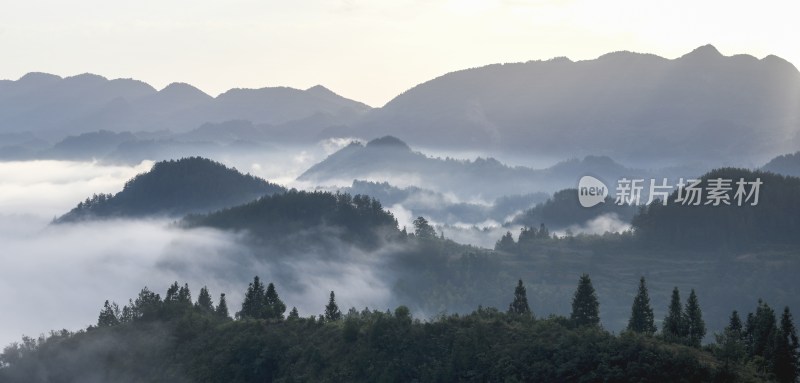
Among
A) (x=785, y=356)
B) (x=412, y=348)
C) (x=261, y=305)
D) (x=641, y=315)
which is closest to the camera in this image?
(x=785, y=356)

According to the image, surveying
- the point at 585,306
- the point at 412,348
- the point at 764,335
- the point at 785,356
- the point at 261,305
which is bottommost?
the point at 412,348

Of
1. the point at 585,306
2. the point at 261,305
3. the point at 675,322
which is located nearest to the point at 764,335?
the point at 675,322

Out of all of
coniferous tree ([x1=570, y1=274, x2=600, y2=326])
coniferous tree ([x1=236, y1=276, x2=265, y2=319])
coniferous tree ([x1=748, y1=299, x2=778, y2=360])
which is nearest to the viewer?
coniferous tree ([x1=748, y1=299, x2=778, y2=360])

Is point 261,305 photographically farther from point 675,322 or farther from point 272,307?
point 675,322

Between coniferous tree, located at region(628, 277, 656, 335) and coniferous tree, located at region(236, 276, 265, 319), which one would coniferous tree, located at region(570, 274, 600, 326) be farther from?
coniferous tree, located at region(236, 276, 265, 319)

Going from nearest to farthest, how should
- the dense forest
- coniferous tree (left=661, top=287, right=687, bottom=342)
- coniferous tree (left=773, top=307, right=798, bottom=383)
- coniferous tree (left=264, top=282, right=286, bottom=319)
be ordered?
the dense forest → coniferous tree (left=773, top=307, right=798, bottom=383) → coniferous tree (left=661, top=287, right=687, bottom=342) → coniferous tree (left=264, top=282, right=286, bottom=319)

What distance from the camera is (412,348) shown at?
14950 cm

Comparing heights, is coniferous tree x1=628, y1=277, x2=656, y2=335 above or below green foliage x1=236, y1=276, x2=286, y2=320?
above

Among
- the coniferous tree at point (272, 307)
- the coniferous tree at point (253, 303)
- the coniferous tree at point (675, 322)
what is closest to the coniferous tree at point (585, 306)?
the coniferous tree at point (675, 322)

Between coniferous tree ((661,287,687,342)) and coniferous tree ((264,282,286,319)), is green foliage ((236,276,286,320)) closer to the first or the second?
coniferous tree ((264,282,286,319))

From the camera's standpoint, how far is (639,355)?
125 meters

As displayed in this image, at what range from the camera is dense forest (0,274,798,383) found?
12631cm

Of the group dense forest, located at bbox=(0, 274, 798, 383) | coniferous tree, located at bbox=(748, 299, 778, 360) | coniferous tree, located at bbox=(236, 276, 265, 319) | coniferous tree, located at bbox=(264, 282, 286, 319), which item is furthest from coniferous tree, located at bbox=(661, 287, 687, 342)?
coniferous tree, located at bbox=(236, 276, 265, 319)

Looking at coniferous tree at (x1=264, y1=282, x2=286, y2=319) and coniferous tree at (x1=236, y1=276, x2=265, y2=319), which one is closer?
coniferous tree at (x1=264, y1=282, x2=286, y2=319)
